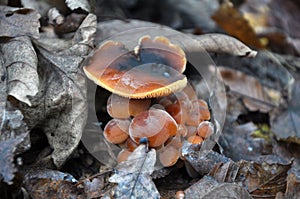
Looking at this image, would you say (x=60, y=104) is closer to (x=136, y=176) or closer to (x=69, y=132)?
(x=69, y=132)

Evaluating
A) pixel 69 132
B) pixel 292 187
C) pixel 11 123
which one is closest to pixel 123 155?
pixel 69 132

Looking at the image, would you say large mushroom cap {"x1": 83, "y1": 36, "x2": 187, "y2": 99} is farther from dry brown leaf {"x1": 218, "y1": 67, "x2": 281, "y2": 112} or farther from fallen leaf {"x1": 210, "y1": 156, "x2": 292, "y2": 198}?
dry brown leaf {"x1": 218, "y1": 67, "x2": 281, "y2": 112}

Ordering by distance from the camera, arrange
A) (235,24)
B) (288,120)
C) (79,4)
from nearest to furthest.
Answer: (79,4) → (288,120) → (235,24)

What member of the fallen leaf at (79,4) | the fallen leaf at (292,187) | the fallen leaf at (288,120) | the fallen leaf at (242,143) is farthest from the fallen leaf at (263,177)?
the fallen leaf at (79,4)

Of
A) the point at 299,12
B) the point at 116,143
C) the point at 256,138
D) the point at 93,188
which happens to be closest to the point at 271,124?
the point at 256,138

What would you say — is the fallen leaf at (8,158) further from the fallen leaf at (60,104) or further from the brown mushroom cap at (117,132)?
the brown mushroom cap at (117,132)

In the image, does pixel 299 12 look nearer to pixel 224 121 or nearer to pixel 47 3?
pixel 224 121
